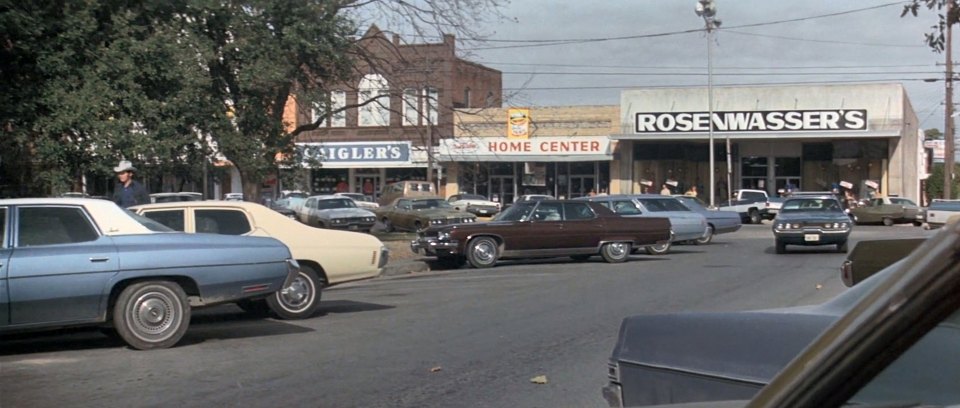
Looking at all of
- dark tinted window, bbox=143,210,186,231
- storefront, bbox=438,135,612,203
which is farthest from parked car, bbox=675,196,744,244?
storefront, bbox=438,135,612,203

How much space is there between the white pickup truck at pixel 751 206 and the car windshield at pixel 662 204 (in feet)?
59.6

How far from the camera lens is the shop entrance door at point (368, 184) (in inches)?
2308

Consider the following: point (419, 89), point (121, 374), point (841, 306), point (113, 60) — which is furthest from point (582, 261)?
point (841, 306)

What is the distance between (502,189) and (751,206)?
1599cm

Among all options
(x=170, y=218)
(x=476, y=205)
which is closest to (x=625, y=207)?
(x=170, y=218)

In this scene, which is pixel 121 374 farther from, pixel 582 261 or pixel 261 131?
pixel 582 261

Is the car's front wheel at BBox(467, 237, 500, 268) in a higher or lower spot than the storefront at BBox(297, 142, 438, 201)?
lower

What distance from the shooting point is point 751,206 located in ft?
146

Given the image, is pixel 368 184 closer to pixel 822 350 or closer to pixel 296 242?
pixel 296 242

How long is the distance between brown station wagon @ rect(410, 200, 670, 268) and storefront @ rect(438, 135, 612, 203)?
2753 centimetres

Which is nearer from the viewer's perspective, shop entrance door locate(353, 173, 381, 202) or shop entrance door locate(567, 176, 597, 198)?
shop entrance door locate(567, 176, 597, 198)

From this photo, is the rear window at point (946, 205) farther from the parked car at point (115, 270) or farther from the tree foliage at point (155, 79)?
the parked car at point (115, 270)

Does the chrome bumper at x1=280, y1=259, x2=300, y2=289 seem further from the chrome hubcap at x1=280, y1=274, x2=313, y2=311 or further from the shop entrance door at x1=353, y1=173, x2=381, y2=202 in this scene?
the shop entrance door at x1=353, y1=173, x2=381, y2=202

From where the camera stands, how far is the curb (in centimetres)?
2007
